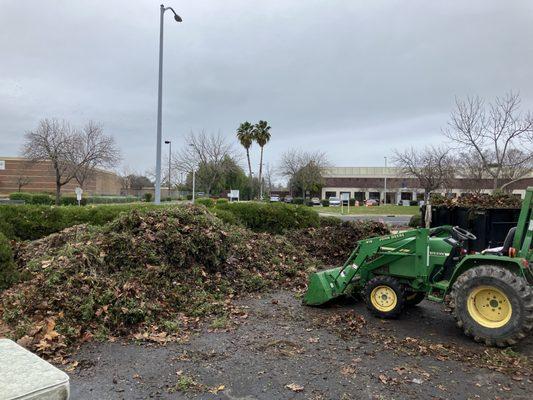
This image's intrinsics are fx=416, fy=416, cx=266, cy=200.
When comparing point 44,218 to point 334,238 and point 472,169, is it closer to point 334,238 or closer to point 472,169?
point 334,238

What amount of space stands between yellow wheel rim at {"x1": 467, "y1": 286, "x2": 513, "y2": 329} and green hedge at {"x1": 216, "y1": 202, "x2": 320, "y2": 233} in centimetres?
766

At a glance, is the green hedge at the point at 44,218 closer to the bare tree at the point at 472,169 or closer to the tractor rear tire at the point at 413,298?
the tractor rear tire at the point at 413,298

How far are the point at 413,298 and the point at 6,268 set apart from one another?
6.63 metres

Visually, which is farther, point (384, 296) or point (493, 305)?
point (384, 296)

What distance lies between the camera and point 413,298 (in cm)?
661

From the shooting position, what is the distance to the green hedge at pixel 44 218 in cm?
1019

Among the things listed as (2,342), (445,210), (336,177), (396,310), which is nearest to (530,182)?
(336,177)

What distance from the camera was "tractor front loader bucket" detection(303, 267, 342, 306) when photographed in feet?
21.7

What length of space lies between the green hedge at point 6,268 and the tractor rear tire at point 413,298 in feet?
20.6

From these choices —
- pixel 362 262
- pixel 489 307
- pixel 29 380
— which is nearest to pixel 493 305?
pixel 489 307

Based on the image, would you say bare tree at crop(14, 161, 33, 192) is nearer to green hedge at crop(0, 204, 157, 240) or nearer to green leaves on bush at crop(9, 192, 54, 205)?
green leaves on bush at crop(9, 192, 54, 205)

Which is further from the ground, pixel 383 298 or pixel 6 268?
pixel 6 268

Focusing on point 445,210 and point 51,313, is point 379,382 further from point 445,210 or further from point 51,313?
point 445,210

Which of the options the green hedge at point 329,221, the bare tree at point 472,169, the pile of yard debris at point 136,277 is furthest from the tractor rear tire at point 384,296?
the bare tree at point 472,169
